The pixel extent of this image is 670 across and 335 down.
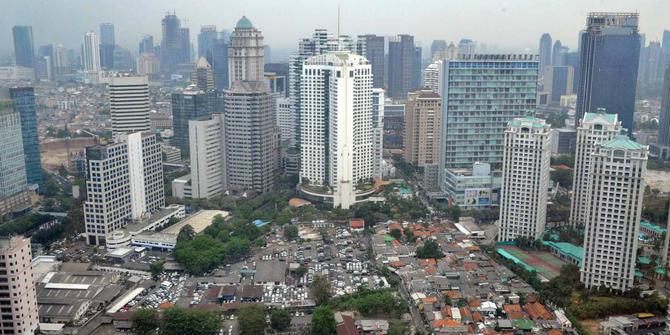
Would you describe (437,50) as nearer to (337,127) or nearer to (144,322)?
(337,127)

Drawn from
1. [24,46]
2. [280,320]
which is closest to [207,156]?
[24,46]

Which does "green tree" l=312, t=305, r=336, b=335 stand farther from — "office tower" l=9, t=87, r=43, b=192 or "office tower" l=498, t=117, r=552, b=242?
"office tower" l=9, t=87, r=43, b=192

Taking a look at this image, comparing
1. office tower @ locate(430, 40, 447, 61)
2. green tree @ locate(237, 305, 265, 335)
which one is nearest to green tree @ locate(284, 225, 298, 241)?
green tree @ locate(237, 305, 265, 335)

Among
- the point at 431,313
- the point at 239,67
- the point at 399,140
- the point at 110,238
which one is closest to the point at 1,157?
the point at 110,238

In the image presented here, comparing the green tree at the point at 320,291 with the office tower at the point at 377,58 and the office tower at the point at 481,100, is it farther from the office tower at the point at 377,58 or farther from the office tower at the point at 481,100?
the office tower at the point at 377,58

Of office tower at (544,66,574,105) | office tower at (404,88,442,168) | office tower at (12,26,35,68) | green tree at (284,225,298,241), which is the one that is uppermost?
office tower at (12,26,35,68)
